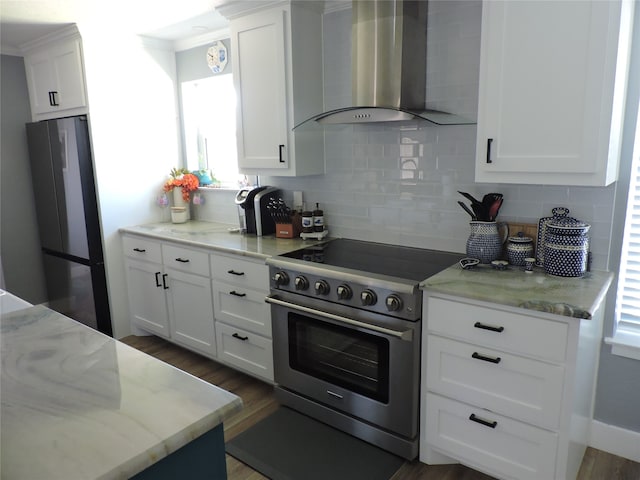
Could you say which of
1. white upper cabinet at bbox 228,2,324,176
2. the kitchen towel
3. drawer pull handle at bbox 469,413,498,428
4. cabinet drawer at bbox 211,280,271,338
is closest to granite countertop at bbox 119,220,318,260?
cabinet drawer at bbox 211,280,271,338

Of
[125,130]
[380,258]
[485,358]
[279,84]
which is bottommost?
[485,358]

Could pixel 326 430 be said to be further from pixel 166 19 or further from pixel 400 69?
pixel 166 19

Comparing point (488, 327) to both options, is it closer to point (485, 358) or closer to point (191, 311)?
point (485, 358)

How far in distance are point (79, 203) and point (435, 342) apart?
2.88 meters

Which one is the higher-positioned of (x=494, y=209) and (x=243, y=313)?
(x=494, y=209)

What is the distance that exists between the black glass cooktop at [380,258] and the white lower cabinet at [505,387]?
0.27 meters

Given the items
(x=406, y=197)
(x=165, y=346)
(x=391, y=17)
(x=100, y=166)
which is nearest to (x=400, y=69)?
(x=391, y=17)

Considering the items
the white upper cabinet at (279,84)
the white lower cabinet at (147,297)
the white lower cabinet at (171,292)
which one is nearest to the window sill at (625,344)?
the white upper cabinet at (279,84)

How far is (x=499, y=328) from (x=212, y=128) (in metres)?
2.96

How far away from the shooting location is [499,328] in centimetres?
188

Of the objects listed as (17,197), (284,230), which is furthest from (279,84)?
(17,197)

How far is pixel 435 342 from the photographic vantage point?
208cm

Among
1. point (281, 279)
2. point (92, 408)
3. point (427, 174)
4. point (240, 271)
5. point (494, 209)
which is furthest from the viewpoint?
point (240, 271)

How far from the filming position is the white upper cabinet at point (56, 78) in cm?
342
